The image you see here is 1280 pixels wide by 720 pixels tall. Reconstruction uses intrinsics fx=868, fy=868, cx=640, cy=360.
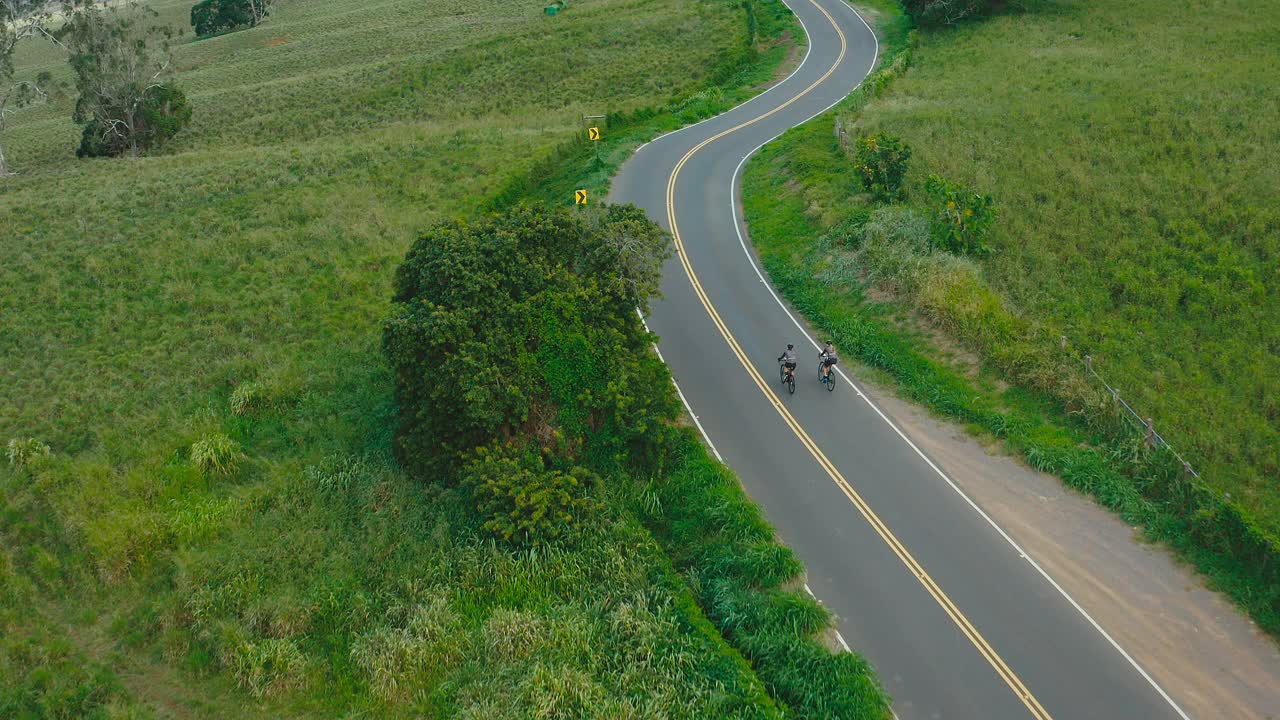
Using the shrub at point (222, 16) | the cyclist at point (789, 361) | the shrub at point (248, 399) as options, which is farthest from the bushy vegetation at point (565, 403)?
the shrub at point (222, 16)

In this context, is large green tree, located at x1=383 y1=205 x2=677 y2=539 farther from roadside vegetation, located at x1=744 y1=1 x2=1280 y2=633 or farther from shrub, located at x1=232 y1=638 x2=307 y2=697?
roadside vegetation, located at x1=744 y1=1 x2=1280 y2=633

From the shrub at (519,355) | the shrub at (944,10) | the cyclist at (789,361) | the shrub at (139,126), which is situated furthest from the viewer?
the shrub at (139,126)

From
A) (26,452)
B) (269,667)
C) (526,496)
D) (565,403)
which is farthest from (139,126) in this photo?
(269,667)

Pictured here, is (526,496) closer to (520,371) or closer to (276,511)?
(520,371)

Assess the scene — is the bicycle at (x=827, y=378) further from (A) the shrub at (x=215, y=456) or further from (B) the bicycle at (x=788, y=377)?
(A) the shrub at (x=215, y=456)

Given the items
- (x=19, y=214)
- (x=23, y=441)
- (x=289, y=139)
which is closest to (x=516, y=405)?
(x=23, y=441)

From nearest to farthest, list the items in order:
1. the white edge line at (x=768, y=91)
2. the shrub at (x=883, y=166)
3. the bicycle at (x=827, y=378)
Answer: the bicycle at (x=827, y=378), the shrub at (x=883, y=166), the white edge line at (x=768, y=91)
